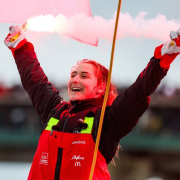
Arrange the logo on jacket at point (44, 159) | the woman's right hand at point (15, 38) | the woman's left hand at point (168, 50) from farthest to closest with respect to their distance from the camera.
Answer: the woman's right hand at point (15, 38) → the logo on jacket at point (44, 159) → the woman's left hand at point (168, 50)

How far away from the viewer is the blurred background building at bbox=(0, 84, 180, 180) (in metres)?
6.95

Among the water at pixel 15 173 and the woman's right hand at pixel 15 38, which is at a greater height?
the woman's right hand at pixel 15 38

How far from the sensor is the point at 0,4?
154cm

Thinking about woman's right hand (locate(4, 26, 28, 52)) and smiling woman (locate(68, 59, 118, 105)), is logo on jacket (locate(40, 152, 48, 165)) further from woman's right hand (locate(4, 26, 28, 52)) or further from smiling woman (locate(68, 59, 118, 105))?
woman's right hand (locate(4, 26, 28, 52))

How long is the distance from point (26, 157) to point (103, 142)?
6044mm

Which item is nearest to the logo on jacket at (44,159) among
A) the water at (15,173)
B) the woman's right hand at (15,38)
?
the woman's right hand at (15,38)

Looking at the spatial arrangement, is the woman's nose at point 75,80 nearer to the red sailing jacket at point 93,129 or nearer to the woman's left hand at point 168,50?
the red sailing jacket at point 93,129

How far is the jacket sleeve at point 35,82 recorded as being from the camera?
154cm

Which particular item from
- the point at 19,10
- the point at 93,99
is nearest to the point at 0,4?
the point at 19,10

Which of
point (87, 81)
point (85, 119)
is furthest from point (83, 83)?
point (85, 119)

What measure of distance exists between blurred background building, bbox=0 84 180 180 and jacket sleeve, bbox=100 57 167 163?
552cm

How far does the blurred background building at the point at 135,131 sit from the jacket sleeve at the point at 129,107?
5525 mm

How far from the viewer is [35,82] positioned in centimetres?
156

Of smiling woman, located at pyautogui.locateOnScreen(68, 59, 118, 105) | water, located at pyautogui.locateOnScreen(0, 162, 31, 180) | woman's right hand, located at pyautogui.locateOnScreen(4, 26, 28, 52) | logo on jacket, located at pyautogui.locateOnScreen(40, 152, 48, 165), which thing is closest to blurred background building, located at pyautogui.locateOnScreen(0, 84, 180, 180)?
water, located at pyautogui.locateOnScreen(0, 162, 31, 180)
